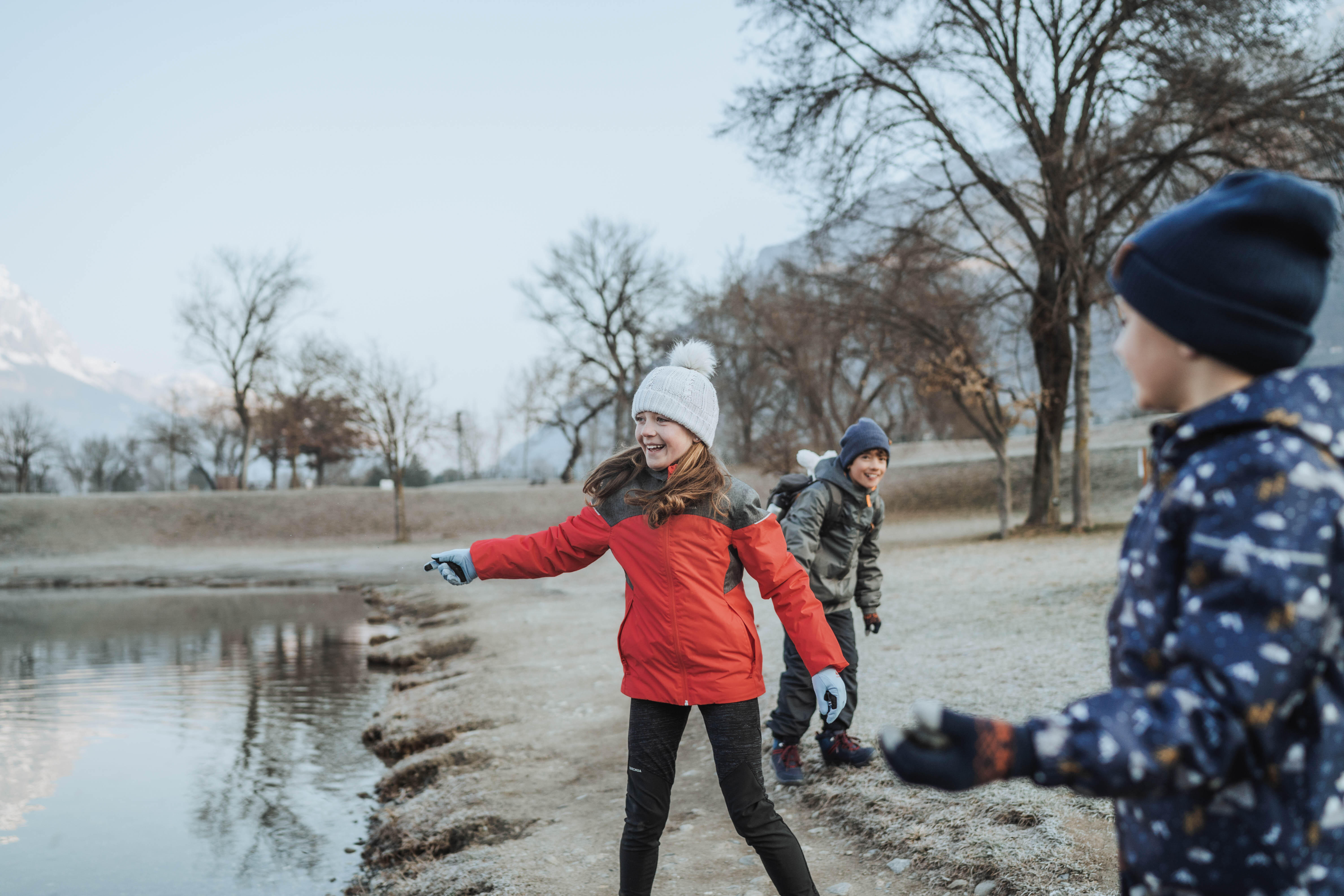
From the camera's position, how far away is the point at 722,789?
9.93 ft

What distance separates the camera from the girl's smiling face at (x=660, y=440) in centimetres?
318

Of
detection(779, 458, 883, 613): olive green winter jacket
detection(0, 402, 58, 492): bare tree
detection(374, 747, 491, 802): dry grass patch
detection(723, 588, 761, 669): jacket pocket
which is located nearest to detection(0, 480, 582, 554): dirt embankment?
detection(0, 402, 58, 492): bare tree

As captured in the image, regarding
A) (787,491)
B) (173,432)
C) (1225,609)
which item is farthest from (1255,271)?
(173,432)

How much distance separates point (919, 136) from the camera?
57.9 feet

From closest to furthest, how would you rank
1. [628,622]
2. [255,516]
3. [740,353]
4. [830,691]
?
[830,691] → [628,622] → [255,516] → [740,353]

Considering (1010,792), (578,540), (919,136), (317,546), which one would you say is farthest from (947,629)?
(317,546)

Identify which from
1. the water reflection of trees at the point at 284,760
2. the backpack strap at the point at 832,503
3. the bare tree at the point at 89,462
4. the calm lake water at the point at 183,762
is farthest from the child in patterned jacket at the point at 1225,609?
the bare tree at the point at 89,462

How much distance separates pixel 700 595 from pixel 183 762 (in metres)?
5.74

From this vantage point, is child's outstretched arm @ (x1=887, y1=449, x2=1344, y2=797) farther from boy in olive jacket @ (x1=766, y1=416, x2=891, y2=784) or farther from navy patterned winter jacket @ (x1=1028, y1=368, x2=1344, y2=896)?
boy in olive jacket @ (x1=766, y1=416, x2=891, y2=784)

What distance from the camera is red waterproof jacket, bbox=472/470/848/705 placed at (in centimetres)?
297

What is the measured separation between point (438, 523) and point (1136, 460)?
2448cm

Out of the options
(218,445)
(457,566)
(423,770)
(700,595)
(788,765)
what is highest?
(218,445)

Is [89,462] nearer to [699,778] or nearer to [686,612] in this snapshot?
[699,778]

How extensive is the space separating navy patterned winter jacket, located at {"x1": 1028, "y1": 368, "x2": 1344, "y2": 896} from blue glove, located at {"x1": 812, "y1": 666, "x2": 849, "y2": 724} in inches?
60.4
